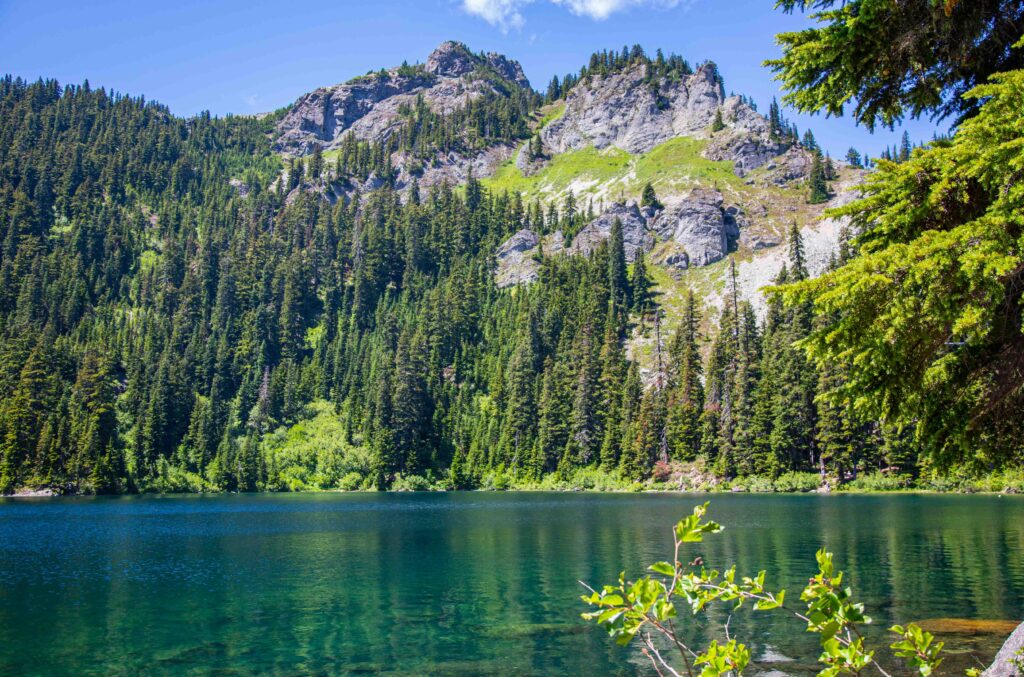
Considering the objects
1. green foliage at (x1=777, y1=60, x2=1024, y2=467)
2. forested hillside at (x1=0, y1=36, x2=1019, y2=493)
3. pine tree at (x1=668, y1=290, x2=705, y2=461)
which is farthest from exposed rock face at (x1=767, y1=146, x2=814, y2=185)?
green foliage at (x1=777, y1=60, x2=1024, y2=467)

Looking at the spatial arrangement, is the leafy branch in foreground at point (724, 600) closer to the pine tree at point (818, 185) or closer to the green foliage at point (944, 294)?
the green foliage at point (944, 294)

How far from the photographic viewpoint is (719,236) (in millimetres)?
160250

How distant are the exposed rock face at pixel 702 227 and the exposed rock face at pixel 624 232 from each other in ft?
20.2

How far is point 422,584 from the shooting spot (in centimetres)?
3359

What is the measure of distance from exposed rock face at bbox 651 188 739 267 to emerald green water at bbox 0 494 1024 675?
330 ft

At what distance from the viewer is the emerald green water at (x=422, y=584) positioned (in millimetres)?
22125

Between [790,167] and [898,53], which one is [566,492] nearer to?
[898,53]

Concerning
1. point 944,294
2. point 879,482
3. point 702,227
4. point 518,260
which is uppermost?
point 702,227

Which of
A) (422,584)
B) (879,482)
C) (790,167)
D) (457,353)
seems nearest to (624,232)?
(790,167)

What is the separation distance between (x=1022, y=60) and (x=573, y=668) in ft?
60.2

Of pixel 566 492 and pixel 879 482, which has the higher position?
pixel 879 482

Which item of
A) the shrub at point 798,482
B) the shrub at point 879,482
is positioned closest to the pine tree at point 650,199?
the shrub at point 798,482

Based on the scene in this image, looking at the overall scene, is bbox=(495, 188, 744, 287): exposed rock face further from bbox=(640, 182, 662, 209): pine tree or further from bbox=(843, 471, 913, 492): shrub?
bbox=(843, 471, 913, 492): shrub

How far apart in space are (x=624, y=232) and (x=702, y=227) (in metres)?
20.2
